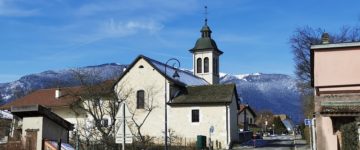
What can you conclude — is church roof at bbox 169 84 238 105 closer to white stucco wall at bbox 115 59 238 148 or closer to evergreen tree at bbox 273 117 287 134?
white stucco wall at bbox 115 59 238 148

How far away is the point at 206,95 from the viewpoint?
49312 millimetres

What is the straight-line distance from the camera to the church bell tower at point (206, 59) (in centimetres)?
7012

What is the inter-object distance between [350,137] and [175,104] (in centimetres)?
3654

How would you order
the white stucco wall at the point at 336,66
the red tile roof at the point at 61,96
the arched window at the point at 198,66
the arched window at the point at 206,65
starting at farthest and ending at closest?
the arched window at the point at 198,66 → the arched window at the point at 206,65 → the red tile roof at the point at 61,96 → the white stucco wall at the point at 336,66

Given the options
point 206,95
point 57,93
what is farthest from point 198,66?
point 206,95

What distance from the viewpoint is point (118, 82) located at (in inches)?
2084

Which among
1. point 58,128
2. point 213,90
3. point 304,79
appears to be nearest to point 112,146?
point 58,128

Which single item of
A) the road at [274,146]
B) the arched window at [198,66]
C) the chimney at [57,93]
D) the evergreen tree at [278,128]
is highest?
the arched window at [198,66]

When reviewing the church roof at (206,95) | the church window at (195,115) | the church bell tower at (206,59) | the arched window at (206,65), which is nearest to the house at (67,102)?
the church roof at (206,95)

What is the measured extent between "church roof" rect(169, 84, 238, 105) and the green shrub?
32.7m

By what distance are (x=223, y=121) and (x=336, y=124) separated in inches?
1145

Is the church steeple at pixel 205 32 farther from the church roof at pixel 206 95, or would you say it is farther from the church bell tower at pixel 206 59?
the church roof at pixel 206 95

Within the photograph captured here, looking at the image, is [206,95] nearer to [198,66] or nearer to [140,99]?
[140,99]

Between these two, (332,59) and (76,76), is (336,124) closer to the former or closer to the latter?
(332,59)
